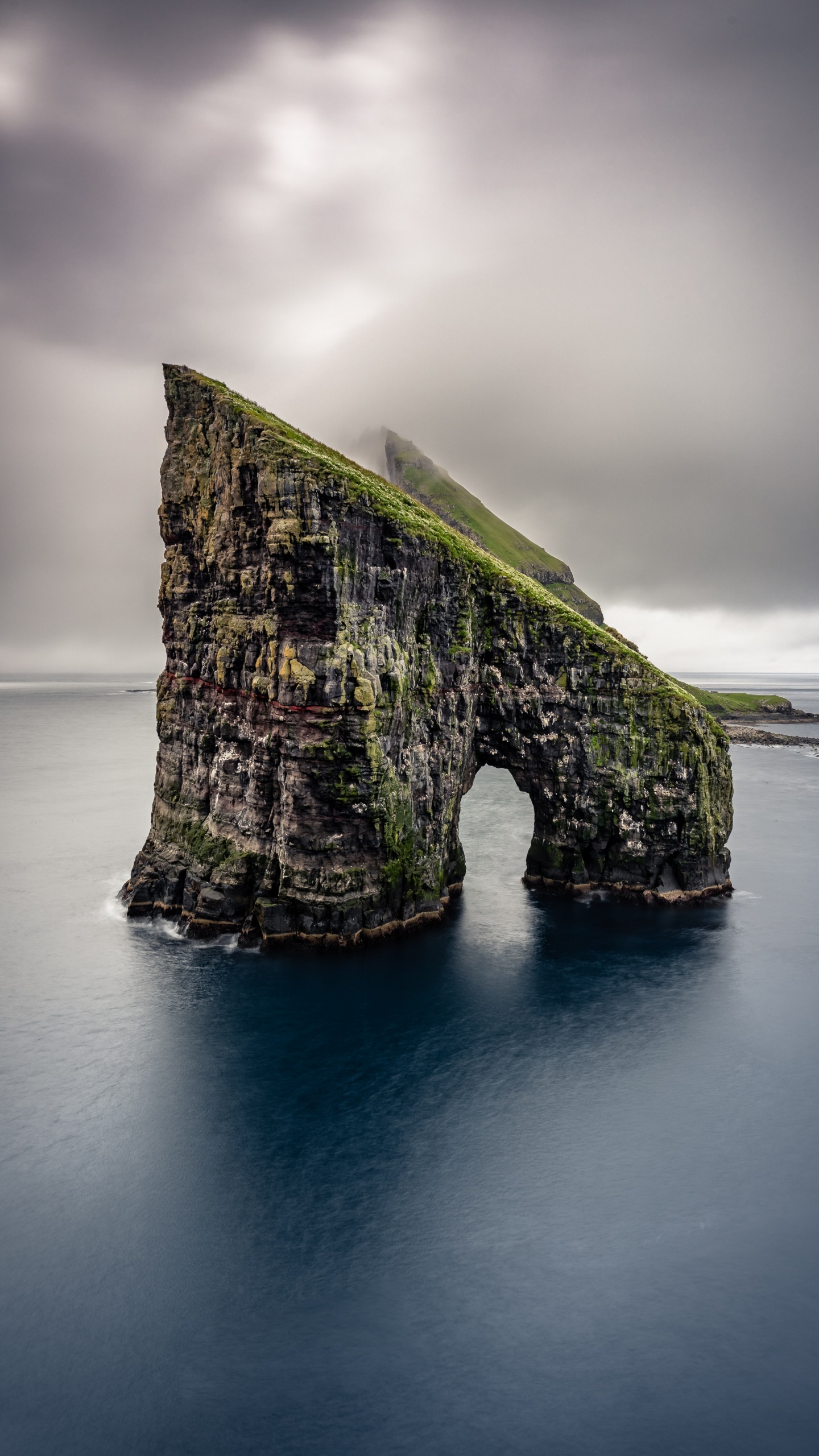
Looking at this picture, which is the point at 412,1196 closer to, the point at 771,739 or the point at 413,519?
the point at 413,519

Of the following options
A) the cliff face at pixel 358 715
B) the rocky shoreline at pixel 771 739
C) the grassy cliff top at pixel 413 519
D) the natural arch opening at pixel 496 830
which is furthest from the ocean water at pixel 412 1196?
the rocky shoreline at pixel 771 739

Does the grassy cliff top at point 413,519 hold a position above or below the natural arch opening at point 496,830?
above

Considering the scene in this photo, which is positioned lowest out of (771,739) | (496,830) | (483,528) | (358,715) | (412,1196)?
(412,1196)

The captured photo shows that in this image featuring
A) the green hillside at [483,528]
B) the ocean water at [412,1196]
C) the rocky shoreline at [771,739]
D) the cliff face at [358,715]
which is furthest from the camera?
the green hillside at [483,528]

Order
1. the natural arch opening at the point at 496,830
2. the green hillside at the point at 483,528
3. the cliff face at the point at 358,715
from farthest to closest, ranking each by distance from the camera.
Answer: the green hillside at the point at 483,528 → the natural arch opening at the point at 496,830 → the cliff face at the point at 358,715

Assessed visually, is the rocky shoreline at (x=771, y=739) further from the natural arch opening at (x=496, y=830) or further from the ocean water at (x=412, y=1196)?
the ocean water at (x=412, y=1196)

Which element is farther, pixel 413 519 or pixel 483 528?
pixel 483 528

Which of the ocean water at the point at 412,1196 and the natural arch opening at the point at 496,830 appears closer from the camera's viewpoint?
the ocean water at the point at 412,1196

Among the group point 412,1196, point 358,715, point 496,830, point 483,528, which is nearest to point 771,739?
point 483,528
